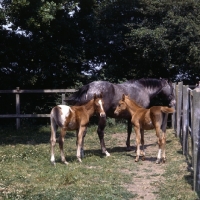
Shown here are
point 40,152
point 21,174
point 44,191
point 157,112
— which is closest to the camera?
point 44,191

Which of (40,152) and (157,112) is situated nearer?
(157,112)

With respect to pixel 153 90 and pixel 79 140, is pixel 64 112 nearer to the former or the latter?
pixel 79 140

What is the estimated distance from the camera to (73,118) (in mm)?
9133

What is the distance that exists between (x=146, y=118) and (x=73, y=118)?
5.34ft

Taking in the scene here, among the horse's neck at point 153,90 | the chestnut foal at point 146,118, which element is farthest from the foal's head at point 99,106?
the horse's neck at point 153,90

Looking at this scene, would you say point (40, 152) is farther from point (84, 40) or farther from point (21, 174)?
point (84, 40)

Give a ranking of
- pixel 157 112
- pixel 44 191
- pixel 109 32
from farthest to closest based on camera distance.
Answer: pixel 109 32 → pixel 157 112 → pixel 44 191

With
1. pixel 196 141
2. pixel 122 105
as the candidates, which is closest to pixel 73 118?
pixel 122 105

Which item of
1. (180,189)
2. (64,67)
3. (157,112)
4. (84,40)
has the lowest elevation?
(180,189)

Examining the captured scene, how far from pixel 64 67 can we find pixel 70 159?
27.6ft

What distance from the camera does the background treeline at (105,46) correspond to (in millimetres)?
16734

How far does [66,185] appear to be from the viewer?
7.21 meters

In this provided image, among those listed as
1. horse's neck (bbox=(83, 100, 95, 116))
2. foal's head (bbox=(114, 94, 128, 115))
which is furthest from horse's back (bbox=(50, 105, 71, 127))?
foal's head (bbox=(114, 94, 128, 115))

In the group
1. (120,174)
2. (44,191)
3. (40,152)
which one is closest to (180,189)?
(120,174)
